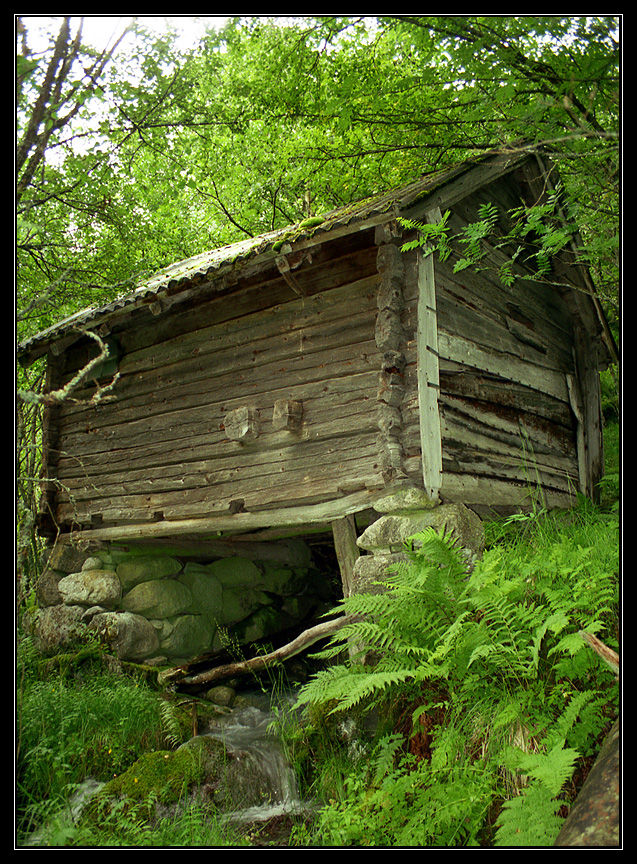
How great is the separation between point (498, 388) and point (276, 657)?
3.83 metres

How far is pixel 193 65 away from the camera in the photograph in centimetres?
779

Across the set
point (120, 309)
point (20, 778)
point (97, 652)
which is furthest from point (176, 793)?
point (120, 309)

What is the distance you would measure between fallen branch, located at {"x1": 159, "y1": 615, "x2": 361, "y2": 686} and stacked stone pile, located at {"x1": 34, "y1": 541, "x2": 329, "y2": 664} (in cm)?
57

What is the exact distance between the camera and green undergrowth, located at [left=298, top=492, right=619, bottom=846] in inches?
129

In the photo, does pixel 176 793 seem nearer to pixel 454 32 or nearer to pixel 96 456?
pixel 96 456

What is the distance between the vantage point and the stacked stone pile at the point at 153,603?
767 cm

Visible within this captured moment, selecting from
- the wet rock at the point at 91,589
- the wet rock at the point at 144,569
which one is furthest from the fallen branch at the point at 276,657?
the wet rock at the point at 144,569

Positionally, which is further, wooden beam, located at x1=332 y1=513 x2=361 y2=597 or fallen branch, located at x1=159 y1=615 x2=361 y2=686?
wooden beam, located at x1=332 y1=513 x2=361 y2=597

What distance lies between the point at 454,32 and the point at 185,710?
656 centimetres

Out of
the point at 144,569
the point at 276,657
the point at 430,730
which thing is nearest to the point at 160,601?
the point at 144,569

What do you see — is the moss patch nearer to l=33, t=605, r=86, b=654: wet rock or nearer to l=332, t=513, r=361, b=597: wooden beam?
l=332, t=513, r=361, b=597: wooden beam

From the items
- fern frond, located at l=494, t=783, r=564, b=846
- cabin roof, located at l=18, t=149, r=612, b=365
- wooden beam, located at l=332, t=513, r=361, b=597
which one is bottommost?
fern frond, located at l=494, t=783, r=564, b=846

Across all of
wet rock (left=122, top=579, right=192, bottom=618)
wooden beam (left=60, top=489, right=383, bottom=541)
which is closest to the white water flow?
wooden beam (left=60, top=489, right=383, bottom=541)

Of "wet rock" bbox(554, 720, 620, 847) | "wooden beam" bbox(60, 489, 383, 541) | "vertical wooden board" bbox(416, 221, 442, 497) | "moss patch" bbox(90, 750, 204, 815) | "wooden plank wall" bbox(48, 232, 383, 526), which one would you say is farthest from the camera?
"wooden plank wall" bbox(48, 232, 383, 526)
